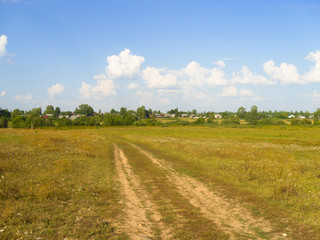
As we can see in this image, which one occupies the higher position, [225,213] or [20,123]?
[20,123]

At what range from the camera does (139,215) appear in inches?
314

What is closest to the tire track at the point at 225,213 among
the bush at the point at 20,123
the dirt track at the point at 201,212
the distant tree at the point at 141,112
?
the dirt track at the point at 201,212

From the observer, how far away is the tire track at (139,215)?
21.7 ft

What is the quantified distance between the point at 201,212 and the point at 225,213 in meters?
0.88

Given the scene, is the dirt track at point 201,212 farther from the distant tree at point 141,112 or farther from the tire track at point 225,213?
the distant tree at point 141,112

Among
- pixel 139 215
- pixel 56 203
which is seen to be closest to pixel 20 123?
pixel 56 203

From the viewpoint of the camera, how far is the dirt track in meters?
6.73

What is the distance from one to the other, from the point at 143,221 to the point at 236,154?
17.3m

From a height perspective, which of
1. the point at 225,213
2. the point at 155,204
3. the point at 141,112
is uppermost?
the point at 141,112

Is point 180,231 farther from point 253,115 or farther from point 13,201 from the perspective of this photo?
point 253,115

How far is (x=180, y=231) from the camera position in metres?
6.71

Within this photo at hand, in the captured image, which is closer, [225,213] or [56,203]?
[225,213]

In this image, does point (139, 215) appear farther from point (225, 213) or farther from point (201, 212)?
point (225, 213)

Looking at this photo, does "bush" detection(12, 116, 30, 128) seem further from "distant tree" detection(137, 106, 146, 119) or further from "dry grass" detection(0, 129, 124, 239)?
"dry grass" detection(0, 129, 124, 239)
